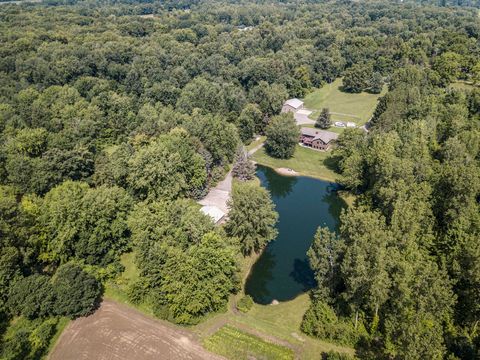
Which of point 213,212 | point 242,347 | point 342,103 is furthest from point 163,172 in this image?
point 342,103

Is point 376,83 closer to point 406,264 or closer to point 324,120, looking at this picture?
point 324,120

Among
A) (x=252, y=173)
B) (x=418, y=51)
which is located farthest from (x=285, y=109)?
(x=418, y=51)

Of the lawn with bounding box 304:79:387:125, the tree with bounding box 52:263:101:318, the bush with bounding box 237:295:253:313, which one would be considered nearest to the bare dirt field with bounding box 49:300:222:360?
the tree with bounding box 52:263:101:318

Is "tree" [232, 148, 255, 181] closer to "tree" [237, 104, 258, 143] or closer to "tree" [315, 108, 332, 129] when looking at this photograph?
"tree" [237, 104, 258, 143]

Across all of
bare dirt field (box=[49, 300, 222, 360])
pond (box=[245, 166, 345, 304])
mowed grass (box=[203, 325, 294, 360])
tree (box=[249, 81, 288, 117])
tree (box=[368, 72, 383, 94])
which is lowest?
pond (box=[245, 166, 345, 304])

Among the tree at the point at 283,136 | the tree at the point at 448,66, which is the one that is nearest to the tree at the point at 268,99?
the tree at the point at 283,136

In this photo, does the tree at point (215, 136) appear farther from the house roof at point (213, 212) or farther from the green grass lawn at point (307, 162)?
the house roof at point (213, 212)

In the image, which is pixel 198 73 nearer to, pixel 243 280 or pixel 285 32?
pixel 285 32
